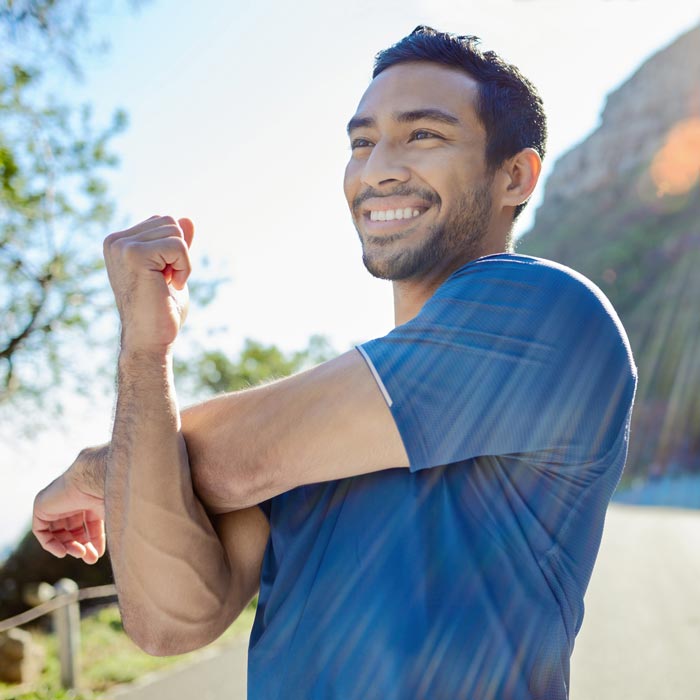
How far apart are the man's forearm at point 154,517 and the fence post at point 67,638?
21.5 feet

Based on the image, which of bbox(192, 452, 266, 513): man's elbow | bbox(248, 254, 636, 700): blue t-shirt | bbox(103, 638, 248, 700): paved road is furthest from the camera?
bbox(103, 638, 248, 700): paved road

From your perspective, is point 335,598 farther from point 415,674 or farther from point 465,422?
point 465,422

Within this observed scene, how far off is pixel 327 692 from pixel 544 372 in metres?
0.70

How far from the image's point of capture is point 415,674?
4.65 ft

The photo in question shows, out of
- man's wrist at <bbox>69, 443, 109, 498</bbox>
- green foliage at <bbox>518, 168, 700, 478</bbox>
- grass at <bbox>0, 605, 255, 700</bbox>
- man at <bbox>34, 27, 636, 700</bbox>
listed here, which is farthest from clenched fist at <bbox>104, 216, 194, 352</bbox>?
green foliage at <bbox>518, 168, 700, 478</bbox>

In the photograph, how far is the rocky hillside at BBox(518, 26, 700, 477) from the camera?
43.3 metres

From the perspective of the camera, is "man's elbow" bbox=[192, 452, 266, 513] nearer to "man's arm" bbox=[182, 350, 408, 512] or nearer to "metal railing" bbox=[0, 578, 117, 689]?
"man's arm" bbox=[182, 350, 408, 512]

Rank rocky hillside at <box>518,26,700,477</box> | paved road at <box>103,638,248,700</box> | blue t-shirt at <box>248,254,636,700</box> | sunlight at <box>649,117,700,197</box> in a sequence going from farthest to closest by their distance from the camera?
sunlight at <box>649,117,700,197</box>
rocky hillside at <box>518,26,700,477</box>
paved road at <box>103,638,248,700</box>
blue t-shirt at <box>248,254,636,700</box>

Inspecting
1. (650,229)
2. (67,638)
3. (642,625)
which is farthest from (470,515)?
Result: (650,229)

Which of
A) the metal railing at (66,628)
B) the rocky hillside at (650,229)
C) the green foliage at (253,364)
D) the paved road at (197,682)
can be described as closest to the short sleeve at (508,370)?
the paved road at (197,682)

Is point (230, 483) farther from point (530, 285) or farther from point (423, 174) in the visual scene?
point (423, 174)

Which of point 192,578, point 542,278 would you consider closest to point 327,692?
point 192,578

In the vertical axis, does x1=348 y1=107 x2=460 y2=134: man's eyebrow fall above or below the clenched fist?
above

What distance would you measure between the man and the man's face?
0.99 ft
